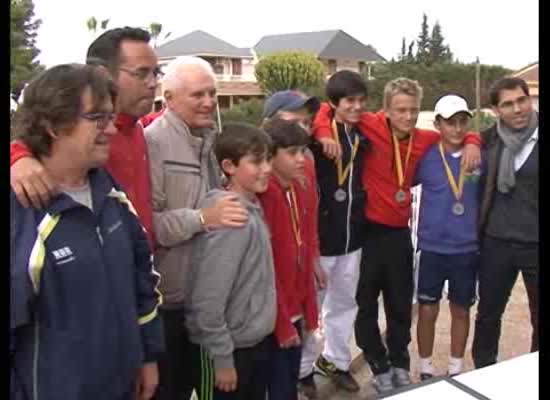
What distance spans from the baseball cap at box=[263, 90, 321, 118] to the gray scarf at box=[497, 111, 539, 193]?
1024mm

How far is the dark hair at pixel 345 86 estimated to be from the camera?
3420mm

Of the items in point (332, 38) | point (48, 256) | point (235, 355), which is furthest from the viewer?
point (332, 38)

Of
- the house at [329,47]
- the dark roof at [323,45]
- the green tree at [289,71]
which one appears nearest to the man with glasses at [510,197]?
the green tree at [289,71]

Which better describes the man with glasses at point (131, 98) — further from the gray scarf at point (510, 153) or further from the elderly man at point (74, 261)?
the gray scarf at point (510, 153)

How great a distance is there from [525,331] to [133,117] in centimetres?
367

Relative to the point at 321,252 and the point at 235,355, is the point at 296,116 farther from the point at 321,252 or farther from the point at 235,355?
the point at 235,355

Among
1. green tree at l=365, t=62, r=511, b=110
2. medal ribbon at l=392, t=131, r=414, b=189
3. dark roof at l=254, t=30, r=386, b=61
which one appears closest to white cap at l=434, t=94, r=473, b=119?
medal ribbon at l=392, t=131, r=414, b=189

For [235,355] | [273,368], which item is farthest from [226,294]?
[273,368]

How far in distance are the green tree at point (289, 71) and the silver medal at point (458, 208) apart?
3507cm

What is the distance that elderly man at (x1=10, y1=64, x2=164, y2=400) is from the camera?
5.40 feet

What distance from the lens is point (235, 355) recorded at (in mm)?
2428

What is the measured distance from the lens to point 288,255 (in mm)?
2666

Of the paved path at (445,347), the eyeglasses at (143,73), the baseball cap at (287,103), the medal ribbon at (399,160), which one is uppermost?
the eyeglasses at (143,73)

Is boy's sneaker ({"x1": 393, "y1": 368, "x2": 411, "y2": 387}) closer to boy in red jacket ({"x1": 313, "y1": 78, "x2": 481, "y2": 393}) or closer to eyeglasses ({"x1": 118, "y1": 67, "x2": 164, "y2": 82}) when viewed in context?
boy in red jacket ({"x1": 313, "y1": 78, "x2": 481, "y2": 393})
